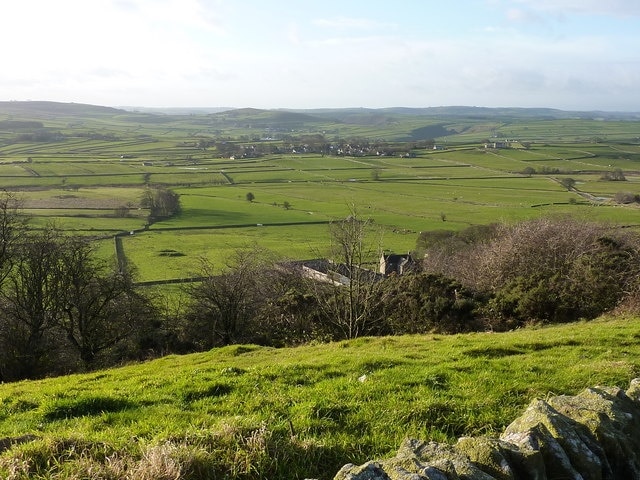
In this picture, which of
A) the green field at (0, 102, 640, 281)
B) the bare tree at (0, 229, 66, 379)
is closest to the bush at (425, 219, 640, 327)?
the green field at (0, 102, 640, 281)

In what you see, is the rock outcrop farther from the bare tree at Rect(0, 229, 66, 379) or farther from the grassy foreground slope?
the bare tree at Rect(0, 229, 66, 379)

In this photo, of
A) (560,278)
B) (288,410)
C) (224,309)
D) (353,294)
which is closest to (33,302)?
(224,309)

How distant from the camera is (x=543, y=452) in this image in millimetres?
4613

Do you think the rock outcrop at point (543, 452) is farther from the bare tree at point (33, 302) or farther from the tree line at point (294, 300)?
the bare tree at point (33, 302)

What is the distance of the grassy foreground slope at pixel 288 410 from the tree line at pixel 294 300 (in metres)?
10.2

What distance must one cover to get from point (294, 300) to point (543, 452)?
79.2 feet

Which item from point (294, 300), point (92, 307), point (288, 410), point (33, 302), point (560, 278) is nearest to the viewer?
point (288, 410)

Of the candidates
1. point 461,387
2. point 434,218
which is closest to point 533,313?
point 461,387

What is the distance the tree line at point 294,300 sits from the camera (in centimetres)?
2388

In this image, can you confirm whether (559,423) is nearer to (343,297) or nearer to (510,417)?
(510,417)

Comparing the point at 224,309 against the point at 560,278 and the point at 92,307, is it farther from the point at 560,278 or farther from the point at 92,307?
the point at 560,278

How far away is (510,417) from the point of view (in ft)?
23.3

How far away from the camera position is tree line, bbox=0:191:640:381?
2388cm

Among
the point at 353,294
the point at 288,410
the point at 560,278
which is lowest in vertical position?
the point at 353,294
